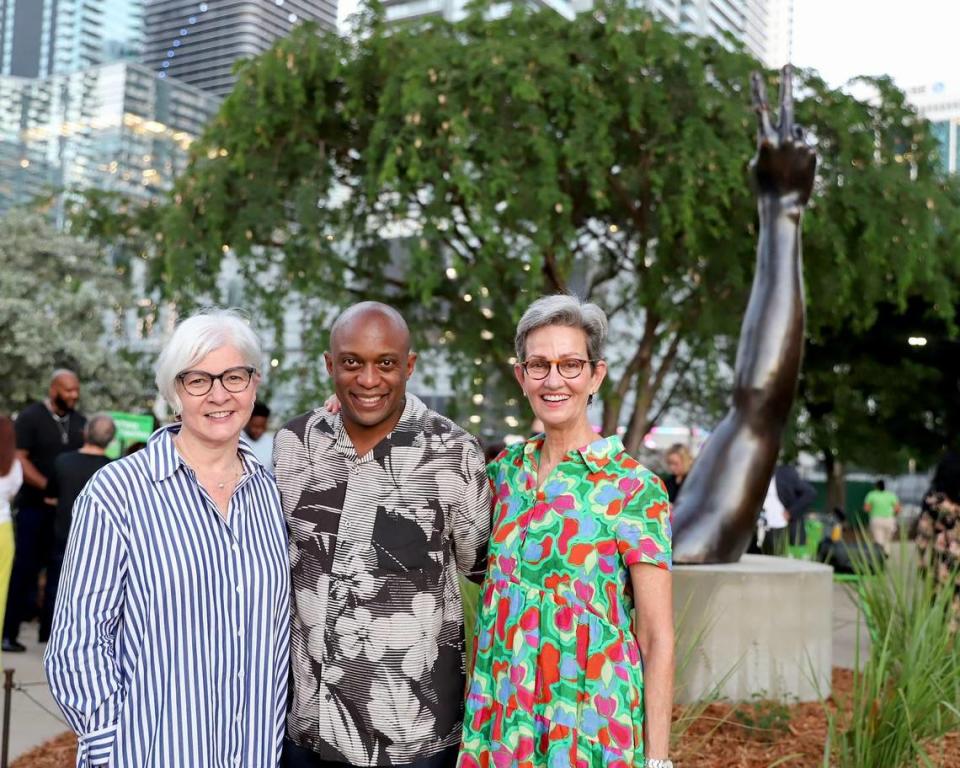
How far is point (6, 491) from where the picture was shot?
514cm

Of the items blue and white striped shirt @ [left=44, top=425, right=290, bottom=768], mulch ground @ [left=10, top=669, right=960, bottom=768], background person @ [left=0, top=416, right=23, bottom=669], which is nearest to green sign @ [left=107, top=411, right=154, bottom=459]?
background person @ [left=0, top=416, right=23, bottom=669]

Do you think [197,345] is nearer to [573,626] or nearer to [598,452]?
[598,452]

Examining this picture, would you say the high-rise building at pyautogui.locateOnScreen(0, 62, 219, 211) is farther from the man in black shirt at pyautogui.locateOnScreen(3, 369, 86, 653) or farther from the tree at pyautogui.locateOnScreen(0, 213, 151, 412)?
the man in black shirt at pyautogui.locateOnScreen(3, 369, 86, 653)

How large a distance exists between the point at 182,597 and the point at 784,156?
16.5ft

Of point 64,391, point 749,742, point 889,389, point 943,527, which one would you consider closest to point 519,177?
point 64,391

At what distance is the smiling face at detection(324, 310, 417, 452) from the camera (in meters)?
2.27

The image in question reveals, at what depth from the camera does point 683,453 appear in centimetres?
925

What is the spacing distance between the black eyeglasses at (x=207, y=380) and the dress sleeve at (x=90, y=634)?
311 mm

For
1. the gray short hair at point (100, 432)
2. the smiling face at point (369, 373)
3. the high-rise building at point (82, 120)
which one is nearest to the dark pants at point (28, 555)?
the gray short hair at point (100, 432)

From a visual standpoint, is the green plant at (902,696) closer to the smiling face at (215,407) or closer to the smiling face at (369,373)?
the smiling face at (369,373)

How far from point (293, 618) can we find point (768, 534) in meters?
7.31

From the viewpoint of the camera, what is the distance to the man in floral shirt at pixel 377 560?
2.19 meters

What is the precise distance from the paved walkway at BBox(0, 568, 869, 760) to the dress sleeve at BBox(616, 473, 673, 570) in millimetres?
2568

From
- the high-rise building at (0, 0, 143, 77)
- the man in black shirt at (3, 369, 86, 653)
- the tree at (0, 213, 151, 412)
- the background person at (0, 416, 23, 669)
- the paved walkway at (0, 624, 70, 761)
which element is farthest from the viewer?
the high-rise building at (0, 0, 143, 77)
